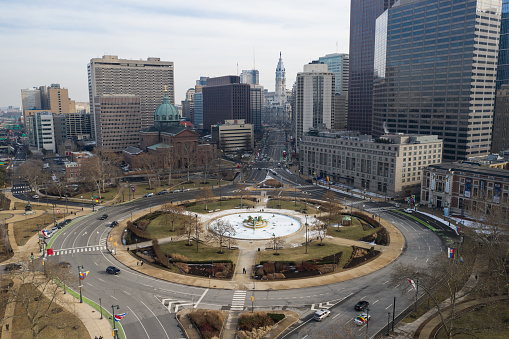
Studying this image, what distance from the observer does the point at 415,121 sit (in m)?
195

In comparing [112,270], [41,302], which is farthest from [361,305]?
[41,302]

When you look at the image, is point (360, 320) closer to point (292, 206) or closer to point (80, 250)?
point (80, 250)

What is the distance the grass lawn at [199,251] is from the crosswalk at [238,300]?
49.1 ft

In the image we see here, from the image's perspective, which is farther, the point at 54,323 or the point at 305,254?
the point at 305,254

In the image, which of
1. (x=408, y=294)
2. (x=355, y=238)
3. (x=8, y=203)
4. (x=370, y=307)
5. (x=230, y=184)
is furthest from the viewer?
(x=230, y=184)

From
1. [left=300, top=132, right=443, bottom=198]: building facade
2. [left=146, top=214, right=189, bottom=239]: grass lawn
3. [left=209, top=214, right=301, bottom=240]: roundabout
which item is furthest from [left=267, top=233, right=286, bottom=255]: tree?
[left=300, top=132, right=443, bottom=198]: building facade

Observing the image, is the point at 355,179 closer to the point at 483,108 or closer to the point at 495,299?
the point at 483,108

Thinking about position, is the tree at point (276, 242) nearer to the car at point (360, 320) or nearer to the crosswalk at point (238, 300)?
the crosswalk at point (238, 300)

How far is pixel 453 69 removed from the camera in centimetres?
17712

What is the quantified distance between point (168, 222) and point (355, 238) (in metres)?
58.8

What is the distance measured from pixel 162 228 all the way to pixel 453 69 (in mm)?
148441

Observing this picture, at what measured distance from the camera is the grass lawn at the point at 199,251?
310ft

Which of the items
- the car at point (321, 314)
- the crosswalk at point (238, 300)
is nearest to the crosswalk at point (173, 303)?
the crosswalk at point (238, 300)

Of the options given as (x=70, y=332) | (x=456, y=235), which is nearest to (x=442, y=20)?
(x=456, y=235)
